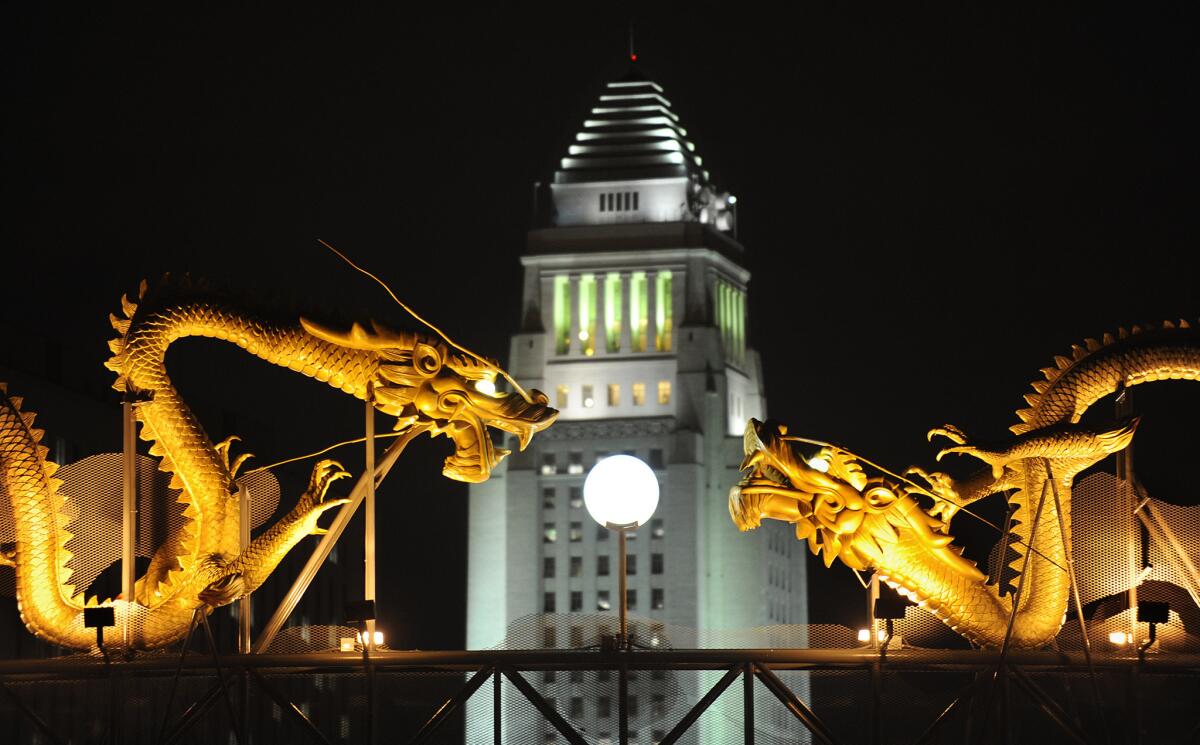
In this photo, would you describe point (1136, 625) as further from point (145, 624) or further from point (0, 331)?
point (0, 331)

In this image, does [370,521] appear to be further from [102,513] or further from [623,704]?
[623,704]

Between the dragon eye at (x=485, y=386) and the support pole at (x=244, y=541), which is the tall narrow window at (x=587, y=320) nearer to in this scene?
the support pole at (x=244, y=541)

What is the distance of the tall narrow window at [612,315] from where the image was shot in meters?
149

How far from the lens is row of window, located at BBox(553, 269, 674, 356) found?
486 ft

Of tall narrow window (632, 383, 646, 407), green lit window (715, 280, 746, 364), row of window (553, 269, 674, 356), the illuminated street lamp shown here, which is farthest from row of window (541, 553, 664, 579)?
the illuminated street lamp

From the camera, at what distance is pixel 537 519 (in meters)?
143

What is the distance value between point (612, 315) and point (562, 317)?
118 inches

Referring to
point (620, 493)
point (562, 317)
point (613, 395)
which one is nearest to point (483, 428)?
point (620, 493)

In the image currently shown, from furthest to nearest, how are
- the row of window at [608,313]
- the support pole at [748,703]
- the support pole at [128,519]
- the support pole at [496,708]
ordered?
the row of window at [608,313]
the support pole at [128,519]
the support pole at [496,708]
the support pole at [748,703]

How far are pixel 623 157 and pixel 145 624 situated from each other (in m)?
117

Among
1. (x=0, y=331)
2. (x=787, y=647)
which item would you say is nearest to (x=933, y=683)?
(x=787, y=647)

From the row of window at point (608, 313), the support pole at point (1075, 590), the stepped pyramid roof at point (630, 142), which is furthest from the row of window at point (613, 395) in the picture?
the support pole at point (1075, 590)

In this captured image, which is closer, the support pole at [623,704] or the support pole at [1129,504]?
the support pole at [623,704]

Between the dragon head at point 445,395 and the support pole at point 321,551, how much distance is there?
1.39 ft
